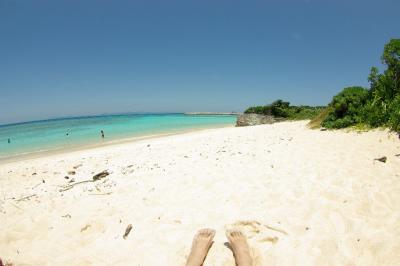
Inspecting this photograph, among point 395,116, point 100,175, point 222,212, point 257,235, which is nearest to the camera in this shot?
point 257,235

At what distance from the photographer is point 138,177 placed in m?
6.74

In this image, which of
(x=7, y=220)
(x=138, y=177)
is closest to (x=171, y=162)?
(x=138, y=177)

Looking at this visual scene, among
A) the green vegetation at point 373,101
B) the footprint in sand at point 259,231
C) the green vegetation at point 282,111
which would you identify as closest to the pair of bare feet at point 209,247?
the footprint in sand at point 259,231

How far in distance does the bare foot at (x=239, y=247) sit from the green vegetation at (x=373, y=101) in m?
9.09

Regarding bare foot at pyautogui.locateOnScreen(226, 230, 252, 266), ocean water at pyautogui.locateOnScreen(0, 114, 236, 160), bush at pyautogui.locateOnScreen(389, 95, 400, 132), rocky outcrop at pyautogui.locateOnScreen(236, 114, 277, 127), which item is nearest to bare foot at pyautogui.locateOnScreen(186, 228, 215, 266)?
bare foot at pyautogui.locateOnScreen(226, 230, 252, 266)

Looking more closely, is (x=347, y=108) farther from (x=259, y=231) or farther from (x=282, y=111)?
(x=282, y=111)

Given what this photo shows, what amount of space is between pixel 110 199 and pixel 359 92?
12.9 meters

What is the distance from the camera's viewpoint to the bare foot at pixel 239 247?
3061 millimetres

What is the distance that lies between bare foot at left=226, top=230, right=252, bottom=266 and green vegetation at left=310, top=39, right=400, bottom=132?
909 cm

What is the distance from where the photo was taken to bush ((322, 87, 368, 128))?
38.5ft

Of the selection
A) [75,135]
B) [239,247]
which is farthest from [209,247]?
[75,135]

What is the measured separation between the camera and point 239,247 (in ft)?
10.7

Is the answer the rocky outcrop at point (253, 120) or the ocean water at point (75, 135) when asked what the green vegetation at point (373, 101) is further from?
the ocean water at point (75, 135)

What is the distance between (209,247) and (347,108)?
11868 millimetres
